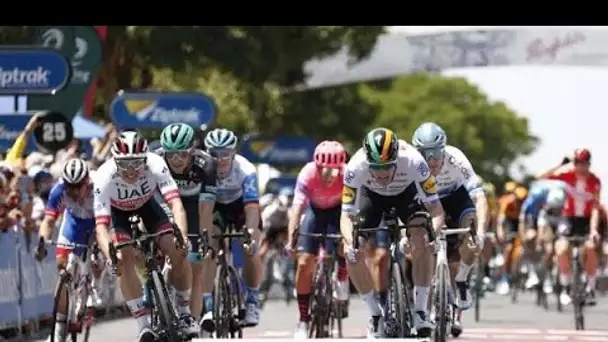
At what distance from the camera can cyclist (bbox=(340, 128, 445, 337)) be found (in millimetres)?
15438

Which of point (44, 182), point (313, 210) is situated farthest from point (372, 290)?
point (44, 182)

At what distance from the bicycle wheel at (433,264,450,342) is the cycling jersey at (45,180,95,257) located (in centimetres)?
331

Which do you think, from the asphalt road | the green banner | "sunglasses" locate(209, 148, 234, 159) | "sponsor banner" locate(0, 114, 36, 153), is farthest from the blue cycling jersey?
"sunglasses" locate(209, 148, 234, 159)

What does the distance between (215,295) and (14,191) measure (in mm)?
4068

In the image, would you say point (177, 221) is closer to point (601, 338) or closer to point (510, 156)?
point (601, 338)

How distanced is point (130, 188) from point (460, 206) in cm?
365

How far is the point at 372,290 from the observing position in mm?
15914

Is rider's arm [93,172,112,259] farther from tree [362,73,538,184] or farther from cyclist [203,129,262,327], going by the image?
tree [362,73,538,184]

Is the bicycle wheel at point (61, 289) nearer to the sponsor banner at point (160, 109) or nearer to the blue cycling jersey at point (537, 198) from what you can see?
the blue cycling jersey at point (537, 198)

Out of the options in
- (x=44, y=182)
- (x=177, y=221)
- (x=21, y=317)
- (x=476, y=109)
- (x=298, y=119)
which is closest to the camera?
(x=177, y=221)

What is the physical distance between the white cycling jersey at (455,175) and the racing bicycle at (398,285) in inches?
70.3

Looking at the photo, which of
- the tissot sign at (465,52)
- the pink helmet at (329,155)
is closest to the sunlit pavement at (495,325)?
the pink helmet at (329,155)

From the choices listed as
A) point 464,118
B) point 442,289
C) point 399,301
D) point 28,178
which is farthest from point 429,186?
point 464,118
